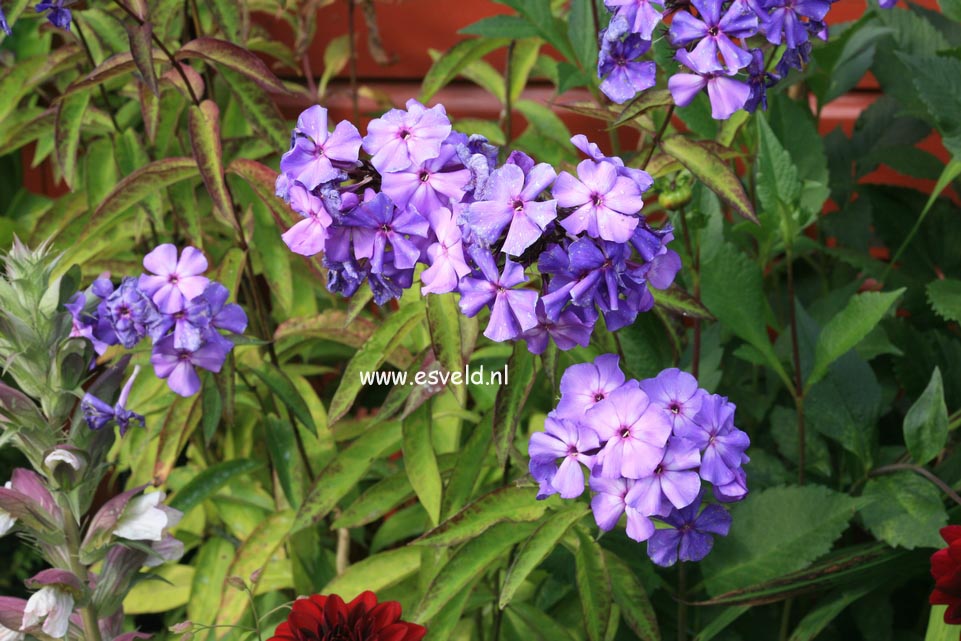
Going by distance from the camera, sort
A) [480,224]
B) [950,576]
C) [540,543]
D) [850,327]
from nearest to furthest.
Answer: [480,224] → [950,576] → [540,543] → [850,327]

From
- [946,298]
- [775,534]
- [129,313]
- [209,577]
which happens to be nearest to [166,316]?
[129,313]

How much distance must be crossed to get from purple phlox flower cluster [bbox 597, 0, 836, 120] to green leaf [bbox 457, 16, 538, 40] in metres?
0.35

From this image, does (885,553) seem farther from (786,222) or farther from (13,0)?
(13,0)

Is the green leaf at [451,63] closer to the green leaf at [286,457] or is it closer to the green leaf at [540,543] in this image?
the green leaf at [286,457]

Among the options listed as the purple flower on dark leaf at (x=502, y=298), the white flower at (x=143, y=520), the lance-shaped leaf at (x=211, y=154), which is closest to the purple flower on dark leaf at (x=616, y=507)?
the purple flower on dark leaf at (x=502, y=298)

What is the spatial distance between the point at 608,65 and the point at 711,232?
0.34 metres

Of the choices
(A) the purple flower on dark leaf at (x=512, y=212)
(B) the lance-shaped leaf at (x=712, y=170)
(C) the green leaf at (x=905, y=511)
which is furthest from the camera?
(C) the green leaf at (x=905, y=511)

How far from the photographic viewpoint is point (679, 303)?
0.85m

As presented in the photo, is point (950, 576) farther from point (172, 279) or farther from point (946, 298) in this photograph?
point (172, 279)

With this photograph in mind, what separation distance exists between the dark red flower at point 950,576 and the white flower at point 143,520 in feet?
1.78

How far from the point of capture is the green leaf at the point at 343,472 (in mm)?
1013

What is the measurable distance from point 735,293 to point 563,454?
373 mm

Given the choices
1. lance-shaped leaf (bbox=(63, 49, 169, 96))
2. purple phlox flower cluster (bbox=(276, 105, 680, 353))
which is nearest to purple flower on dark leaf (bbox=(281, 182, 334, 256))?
purple phlox flower cluster (bbox=(276, 105, 680, 353))

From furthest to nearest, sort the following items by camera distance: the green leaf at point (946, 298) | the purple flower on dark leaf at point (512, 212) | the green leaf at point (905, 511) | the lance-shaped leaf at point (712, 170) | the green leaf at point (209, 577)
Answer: the green leaf at point (209, 577), the green leaf at point (946, 298), the green leaf at point (905, 511), the lance-shaped leaf at point (712, 170), the purple flower on dark leaf at point (512, 212)
